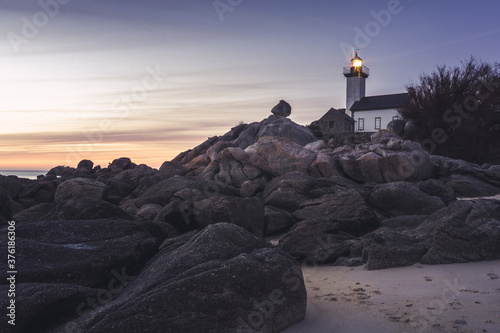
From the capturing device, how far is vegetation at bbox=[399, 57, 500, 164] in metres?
35.6

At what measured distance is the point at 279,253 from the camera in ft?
23.6

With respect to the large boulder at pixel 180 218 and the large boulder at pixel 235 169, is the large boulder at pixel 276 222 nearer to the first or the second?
the large boulder at pixel 180 218

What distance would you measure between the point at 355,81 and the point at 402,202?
56.7 m

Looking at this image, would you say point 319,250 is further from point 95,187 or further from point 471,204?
point 95,187

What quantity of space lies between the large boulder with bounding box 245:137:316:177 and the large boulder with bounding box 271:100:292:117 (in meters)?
24.2

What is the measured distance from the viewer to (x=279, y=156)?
2380cm

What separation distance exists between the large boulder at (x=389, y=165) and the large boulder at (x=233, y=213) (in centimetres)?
902

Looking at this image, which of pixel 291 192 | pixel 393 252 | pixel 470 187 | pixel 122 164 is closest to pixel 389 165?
pixel 470 187

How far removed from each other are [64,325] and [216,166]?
2094 cm

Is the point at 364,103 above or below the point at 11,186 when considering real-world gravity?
above

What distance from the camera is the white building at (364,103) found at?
62688mm

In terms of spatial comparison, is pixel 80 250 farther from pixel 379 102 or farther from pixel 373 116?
pixel 379 102

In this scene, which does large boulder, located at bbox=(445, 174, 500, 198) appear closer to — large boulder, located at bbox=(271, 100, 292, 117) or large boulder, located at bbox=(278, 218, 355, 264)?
large boulder, located at bbox=(278, 218, 355, 264)

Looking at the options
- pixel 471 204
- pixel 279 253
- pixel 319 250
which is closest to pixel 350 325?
pixel 279 253
